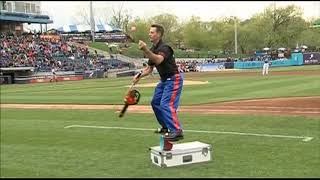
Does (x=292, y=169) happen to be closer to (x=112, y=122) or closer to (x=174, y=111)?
(x=174, y=111)

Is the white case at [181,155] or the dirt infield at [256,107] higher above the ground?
the white case at [181,155]

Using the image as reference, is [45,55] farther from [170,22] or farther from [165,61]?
[170,22]

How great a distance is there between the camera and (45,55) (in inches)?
2152

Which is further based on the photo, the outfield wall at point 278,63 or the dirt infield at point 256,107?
the outfield wall at point 278,63

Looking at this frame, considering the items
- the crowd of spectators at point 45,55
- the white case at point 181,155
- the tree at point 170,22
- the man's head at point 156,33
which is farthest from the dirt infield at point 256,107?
the tree at point 170,22

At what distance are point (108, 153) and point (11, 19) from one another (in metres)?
56.5

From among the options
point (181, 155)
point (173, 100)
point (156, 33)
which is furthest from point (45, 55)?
point (181, 155)

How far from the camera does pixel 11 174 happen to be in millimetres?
7047

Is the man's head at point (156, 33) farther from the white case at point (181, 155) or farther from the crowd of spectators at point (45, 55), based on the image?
the crowd of spectators at point (45, 55)

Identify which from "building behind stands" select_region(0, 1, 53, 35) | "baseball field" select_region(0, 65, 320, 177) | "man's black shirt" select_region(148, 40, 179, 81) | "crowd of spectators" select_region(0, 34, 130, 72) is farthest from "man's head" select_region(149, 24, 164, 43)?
"building behind stands" select_region(0, 1, 53, 35)

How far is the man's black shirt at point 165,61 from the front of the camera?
757cm

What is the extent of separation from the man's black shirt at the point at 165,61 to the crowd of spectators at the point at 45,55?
1686 inches

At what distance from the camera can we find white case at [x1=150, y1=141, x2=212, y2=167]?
7.33 m

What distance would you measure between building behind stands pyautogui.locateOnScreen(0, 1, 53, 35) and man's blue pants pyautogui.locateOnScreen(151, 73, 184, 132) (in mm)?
55477
